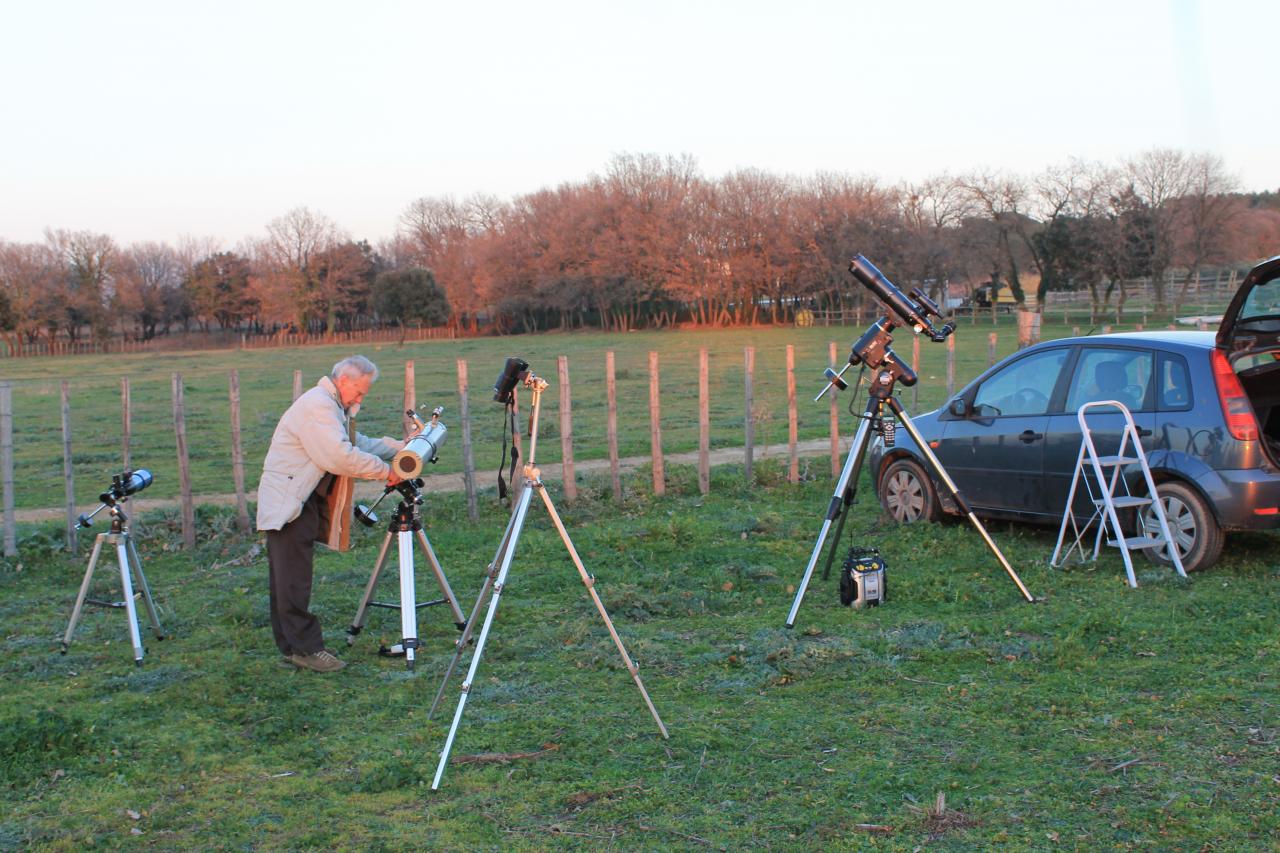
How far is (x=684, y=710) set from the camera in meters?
5.67

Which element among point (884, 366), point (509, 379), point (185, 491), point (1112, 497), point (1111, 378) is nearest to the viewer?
point (509, 379)

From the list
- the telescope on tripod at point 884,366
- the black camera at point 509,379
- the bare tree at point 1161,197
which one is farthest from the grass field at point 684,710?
the bare tree at point 1161,197

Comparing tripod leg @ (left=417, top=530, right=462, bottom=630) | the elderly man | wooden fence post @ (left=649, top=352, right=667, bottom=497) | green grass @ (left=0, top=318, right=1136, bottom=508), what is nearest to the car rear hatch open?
tripod leg @ (left=417, top=530, right=462, bottom=630)

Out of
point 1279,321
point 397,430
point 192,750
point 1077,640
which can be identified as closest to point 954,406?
point 1279,321

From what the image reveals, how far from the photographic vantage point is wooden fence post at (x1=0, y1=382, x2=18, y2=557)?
10.2m

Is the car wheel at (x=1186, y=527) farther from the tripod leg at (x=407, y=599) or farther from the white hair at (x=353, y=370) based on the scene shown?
the white hair at (x=353, y=370)

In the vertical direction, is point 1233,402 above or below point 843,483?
above

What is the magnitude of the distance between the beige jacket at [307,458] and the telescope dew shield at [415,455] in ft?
0.81

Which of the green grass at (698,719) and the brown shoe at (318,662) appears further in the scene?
the brown shoe at (318,662)

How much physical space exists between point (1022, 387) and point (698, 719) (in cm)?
516

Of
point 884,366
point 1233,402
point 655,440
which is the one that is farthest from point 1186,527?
point 655,440

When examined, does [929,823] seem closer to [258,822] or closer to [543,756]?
[543,756]

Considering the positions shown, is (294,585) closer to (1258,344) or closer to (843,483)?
(843,483)

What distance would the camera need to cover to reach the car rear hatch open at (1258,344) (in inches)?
306
